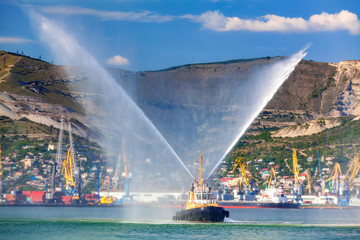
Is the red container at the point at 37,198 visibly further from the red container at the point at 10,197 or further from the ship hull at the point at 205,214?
the ship hull at the point at 205,214

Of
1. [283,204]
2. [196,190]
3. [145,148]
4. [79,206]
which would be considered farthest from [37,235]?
[283,204]

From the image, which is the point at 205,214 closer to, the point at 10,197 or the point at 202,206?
the point at 202,206

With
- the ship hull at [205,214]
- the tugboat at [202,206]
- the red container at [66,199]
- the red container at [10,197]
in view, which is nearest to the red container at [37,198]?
the red container at [10,197]

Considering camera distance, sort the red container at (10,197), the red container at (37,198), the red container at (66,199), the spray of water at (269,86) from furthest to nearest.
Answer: the red container at (10,197) → the red container at (66,199) → the red container at (37,198) → the spray of water at (269,86)

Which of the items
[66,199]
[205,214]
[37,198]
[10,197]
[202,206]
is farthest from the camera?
[10,197]

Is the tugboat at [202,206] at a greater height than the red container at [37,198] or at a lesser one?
lesser

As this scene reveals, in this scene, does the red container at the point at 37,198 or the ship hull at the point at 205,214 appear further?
the red container at the point at 37,198

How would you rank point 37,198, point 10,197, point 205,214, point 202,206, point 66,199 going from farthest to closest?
point 10,197 < point 66,199 < point 37,198 < point 205,214 < point 202,206

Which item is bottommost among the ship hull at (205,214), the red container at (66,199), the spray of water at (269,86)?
the ship hull at (205,214)

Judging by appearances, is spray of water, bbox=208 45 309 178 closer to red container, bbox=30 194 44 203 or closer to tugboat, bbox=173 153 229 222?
tugboat, bbox=173 153 229 222

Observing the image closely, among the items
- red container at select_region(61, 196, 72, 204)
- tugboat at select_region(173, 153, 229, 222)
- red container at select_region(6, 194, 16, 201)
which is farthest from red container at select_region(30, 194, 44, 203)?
tugboat at select_region(173, 153, 229, 222)

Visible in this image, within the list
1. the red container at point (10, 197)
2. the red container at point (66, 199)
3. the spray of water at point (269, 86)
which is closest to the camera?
the spray of water at point (269, 86)

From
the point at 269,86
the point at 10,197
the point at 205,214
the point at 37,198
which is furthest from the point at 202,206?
the point at 10,197
